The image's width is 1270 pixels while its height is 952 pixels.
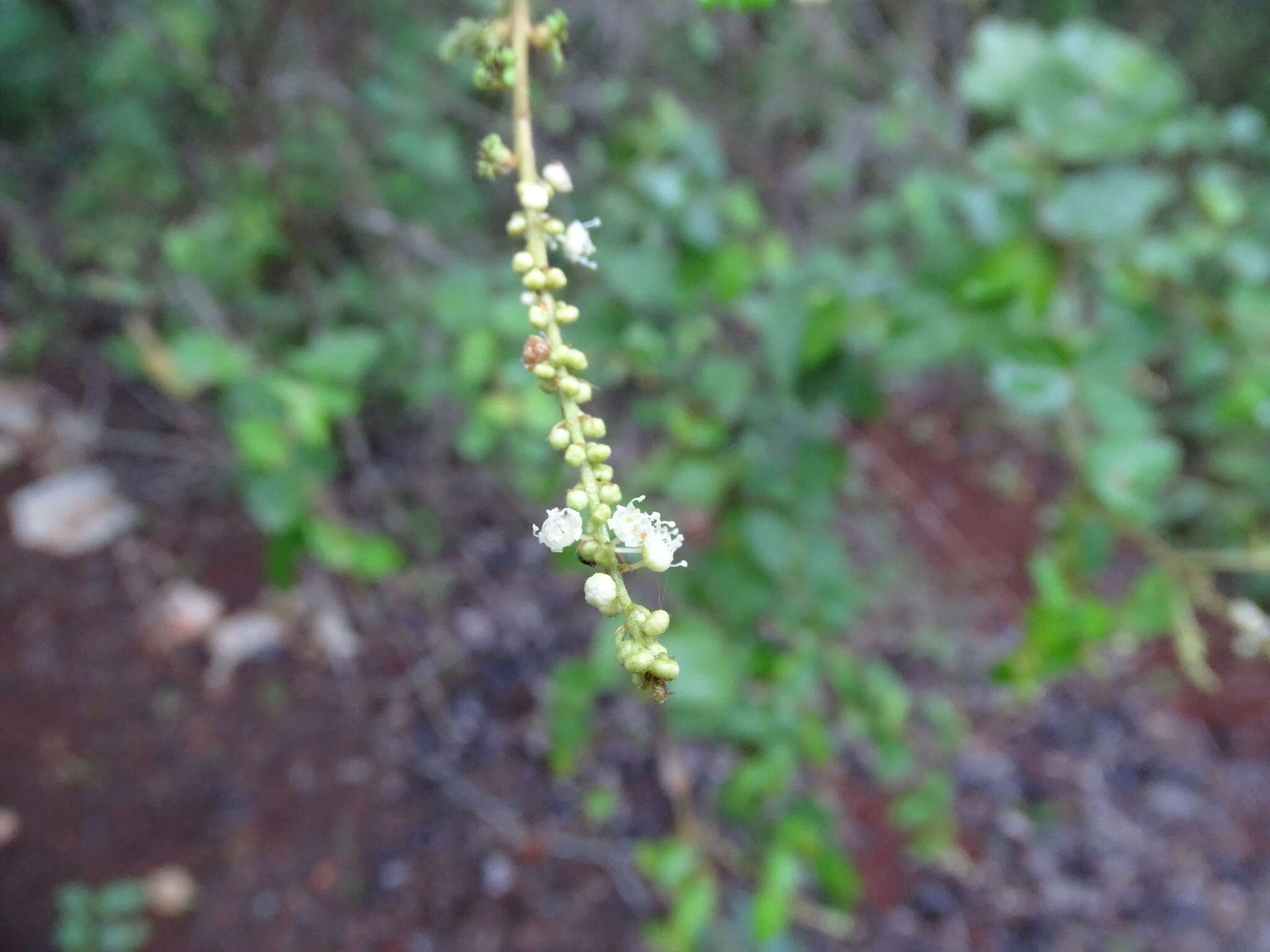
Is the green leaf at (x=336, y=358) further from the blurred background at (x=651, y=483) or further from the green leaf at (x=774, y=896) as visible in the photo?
the green leaf at (x=774, y=896)

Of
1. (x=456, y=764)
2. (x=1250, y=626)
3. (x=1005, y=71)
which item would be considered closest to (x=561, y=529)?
(x=1250, y=626)

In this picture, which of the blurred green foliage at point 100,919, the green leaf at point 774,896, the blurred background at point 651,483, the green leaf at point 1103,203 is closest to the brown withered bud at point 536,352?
the blurred background at point 651,483

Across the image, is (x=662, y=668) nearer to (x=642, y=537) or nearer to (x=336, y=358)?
(x=642, y=537)

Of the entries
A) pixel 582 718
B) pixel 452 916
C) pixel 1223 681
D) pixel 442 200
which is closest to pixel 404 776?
pixel 452 916

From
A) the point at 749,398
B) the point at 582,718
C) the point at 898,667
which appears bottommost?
the point at 898,667

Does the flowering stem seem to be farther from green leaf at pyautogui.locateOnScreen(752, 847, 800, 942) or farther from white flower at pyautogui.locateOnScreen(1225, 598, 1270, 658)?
green leaf at pyautogui.locateOnScreen(752, 847, 800, 942)

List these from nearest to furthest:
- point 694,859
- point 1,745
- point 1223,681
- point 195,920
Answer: point 694,859
point 195,920
point 1,745
point 1223,681

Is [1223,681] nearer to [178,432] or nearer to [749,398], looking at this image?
[749,398]
